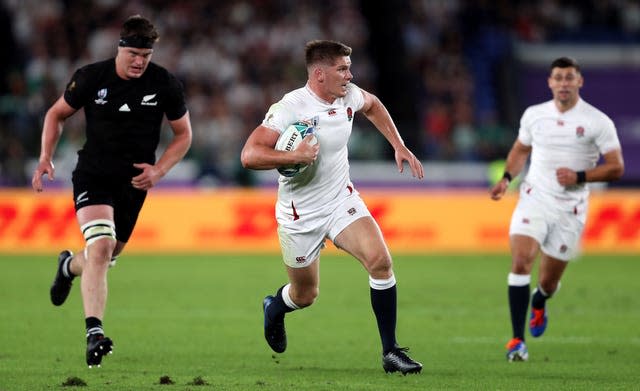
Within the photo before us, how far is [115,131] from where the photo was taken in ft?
32.3

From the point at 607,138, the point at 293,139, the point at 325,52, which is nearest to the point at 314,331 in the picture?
the point at 607,138

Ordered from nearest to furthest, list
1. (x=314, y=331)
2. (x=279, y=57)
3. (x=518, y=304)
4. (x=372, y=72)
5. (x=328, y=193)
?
(x=328, y=193) < (x=518, y=304) < (x=314, y=331) < (x=279, y=57) < (x=372, y=72)

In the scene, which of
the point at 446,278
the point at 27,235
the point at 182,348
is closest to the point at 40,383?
the point at 182,348

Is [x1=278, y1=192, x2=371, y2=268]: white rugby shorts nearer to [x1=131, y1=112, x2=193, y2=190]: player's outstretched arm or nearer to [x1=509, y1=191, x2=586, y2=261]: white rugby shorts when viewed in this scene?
[x1=131, y1=112, x2=193, y2=190]: player's outstretched arm

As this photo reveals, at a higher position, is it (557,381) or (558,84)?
(558,84)

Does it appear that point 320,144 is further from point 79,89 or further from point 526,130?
point 526,130

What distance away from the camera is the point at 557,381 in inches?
345

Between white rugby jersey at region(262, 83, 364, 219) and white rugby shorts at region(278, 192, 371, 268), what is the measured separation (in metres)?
0.06

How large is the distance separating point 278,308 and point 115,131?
1.87m

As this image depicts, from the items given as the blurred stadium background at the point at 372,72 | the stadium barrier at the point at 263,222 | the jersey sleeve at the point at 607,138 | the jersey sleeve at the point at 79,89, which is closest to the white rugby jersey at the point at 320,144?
the jersey sleeve at the point at 79,89

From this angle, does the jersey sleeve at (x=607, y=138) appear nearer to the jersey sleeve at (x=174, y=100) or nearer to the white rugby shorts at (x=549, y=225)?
the white rugby shorts at (x=549, y=225)

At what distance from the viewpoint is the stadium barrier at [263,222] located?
2095 centimetres

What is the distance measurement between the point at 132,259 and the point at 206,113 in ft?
18.0

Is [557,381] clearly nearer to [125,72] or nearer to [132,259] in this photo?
[125,72]
